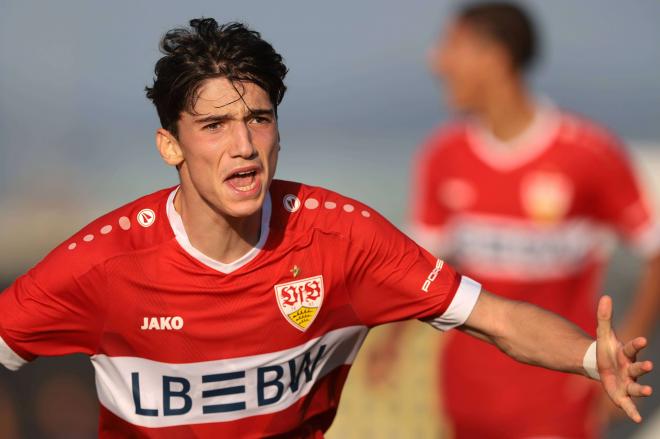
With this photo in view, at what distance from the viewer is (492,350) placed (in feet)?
24.9

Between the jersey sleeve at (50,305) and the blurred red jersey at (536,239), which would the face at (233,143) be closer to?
the jersey sleeve at (50,305)

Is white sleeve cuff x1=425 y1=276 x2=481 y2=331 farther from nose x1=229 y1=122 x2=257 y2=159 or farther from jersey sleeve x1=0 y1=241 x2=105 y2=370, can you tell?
jersey sleeve x1=0 y1=241 x2=105 y2=370

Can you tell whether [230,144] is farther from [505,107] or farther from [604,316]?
[505,107]

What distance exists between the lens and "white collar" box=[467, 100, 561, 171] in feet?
25.6

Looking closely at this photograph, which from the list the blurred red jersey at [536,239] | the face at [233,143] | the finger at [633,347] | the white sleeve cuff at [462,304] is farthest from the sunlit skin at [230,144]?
the blurred red jersey at [536,239]

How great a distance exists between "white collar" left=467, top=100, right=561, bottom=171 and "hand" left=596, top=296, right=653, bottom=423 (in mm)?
3666

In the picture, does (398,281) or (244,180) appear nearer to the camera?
(244,180)

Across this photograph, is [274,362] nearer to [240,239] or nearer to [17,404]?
[240,239]

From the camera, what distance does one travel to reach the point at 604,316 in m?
4.11

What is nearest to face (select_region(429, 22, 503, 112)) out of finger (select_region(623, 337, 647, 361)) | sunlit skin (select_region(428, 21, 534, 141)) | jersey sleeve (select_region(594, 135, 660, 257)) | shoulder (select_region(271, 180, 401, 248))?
sunlit skin (select_region(428, 21, 534, 141))

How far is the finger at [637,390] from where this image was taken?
402cm

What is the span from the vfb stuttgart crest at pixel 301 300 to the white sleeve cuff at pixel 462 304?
47 cm

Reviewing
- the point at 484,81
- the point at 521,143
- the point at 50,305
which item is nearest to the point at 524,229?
the point at 521,143

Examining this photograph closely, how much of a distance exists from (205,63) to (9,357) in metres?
1.24
